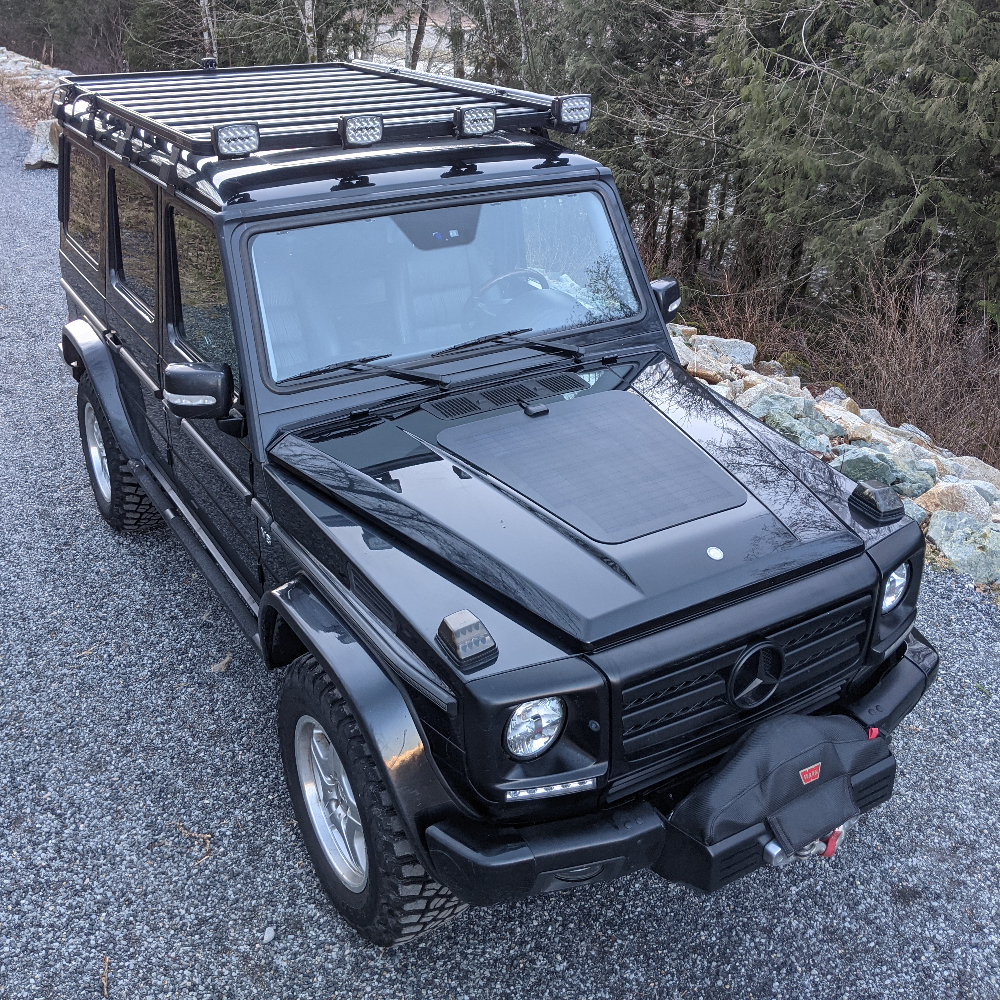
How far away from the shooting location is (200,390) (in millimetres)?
2969

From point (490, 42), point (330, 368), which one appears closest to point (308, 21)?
point (490, 42)

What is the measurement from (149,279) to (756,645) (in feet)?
9.57

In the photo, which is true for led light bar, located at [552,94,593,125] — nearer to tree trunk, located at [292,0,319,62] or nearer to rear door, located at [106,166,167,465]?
rear door, located at [106,166,167,465]

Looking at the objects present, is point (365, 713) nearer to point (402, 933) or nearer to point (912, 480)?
point (402, 933)

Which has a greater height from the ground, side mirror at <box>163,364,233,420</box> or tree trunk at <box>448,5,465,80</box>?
tree trunk at <box>448,5,465,80</box>

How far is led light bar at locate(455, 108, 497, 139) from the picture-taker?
3.54 m

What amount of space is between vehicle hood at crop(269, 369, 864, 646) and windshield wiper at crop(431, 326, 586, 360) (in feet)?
0.76

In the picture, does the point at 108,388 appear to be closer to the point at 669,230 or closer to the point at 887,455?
the point at 887,455

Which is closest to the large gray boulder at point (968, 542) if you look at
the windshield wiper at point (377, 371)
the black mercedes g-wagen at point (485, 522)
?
the black mercedes g-wagen at point (485, 522)

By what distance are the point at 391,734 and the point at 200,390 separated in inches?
52.3

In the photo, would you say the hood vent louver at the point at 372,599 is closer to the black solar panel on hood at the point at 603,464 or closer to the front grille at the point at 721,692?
the black solar panel on hood at the point at 603,464

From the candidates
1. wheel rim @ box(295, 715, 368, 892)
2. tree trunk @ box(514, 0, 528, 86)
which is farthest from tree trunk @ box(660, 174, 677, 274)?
wheel rim @ box(295, 715, 368, 892)

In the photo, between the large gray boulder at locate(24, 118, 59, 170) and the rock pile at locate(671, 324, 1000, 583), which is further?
the large gray boulder at locate(24, 118, 59, 170)

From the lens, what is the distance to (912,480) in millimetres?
5223
